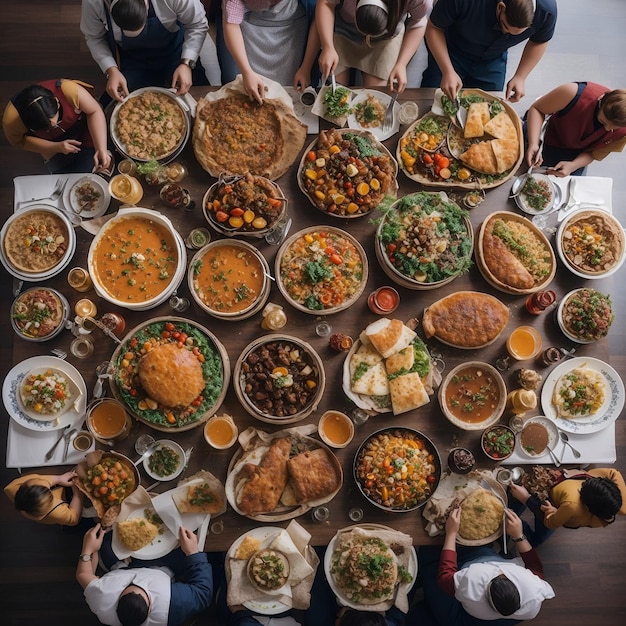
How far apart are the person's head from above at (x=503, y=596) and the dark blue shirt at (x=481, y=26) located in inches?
165

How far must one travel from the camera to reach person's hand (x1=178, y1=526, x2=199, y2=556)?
3.59 metres

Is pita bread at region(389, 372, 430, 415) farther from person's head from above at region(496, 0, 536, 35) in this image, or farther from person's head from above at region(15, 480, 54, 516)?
person's head from above at region(496, 0, 536, 35)

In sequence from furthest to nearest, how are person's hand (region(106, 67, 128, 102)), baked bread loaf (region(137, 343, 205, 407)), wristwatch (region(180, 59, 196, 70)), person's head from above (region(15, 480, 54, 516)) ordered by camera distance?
wristwatch (region(180, 59, 196, 70))
person's hand (region(106, 67, 128, 102))
baked bread loaf (region(137, 343, 205, 407))
person's head from above (region(15, 480, 54, 516))

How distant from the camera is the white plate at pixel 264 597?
3617 millimetres

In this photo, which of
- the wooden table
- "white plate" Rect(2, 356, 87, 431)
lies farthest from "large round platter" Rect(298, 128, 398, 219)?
"white plate" Rect(2, 356, 87, 431)

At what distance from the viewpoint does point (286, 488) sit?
147 inches

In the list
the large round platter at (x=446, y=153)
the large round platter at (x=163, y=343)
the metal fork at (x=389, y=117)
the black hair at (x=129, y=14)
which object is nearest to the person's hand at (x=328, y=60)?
the metal fork at (x=389, y=117)

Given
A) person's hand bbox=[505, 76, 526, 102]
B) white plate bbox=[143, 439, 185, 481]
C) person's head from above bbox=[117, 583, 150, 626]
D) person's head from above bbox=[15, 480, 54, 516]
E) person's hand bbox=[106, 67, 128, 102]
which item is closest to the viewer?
person's head from above bbox=[117, 583, 150, 626]

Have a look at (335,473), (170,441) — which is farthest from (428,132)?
(170,441)

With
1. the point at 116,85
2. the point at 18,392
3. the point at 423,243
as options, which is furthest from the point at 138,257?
the point at 423,243

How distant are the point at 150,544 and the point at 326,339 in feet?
6.39

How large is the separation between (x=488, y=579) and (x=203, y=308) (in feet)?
9.16

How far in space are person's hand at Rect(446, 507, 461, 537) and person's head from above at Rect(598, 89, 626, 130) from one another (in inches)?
123

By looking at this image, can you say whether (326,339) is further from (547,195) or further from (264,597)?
(547,195)
